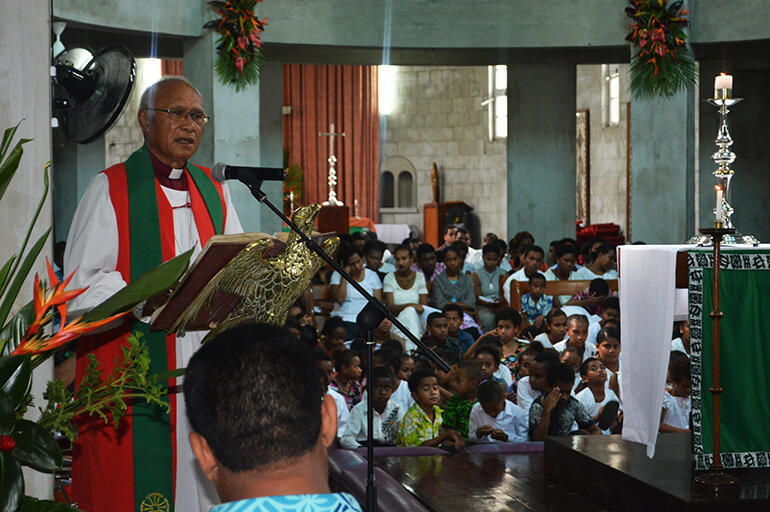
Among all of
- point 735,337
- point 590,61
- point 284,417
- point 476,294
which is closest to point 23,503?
point 284,417

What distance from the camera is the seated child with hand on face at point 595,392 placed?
590 centimetres

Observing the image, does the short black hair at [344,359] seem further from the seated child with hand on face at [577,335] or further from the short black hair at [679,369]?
the short black hair at [679,369]

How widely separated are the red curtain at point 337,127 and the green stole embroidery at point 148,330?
15301 millimetres

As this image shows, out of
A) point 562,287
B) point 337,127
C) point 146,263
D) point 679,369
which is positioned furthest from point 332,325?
point 337,127

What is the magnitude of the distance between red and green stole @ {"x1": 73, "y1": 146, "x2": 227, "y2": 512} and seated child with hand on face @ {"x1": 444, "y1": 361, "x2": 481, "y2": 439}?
2832mm

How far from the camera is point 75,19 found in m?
7.89

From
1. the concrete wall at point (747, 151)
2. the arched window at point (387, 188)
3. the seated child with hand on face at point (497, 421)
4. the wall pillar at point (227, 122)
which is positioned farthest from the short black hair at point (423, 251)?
the arched window at point (387, 188)

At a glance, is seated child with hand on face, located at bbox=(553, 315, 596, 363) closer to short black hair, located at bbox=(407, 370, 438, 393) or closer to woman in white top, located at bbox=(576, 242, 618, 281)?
short black hair, located at bbox=(407, 370, 438, 393)

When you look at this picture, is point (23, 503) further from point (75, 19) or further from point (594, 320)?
point (75, 19)

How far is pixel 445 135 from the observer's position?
19812mm

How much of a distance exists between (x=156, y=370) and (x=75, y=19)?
18.4 feet

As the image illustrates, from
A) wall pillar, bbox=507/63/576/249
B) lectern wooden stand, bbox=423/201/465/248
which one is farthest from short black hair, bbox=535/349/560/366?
lectern wooden stand, bbox=423/201/465/248

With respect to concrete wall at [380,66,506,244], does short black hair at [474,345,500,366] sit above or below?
below

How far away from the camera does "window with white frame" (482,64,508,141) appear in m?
18.5
